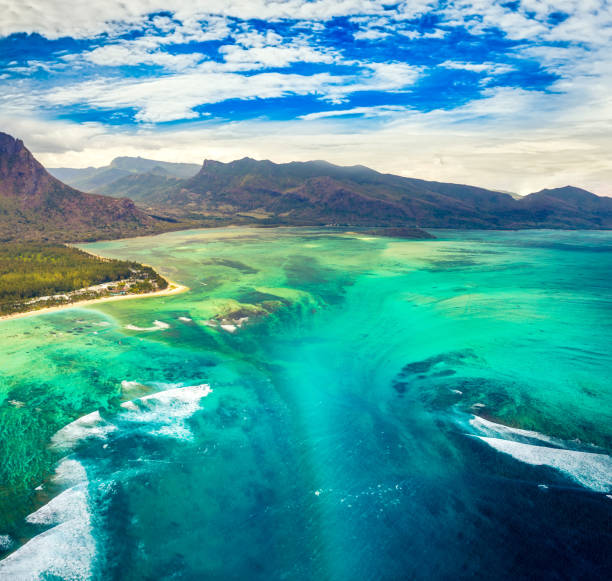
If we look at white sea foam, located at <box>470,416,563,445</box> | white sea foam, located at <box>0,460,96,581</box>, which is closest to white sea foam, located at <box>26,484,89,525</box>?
white sea foam, located at <box>0,460,96,581</box>

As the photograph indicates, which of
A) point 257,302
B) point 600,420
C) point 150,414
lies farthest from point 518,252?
point 150,414

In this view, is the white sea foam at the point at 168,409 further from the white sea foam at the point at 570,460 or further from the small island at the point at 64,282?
the small island at the point at 64,282

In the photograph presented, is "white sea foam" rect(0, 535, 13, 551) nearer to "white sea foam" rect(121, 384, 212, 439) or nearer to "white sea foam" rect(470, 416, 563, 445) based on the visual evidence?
"white sea foam" rect(121, 384, 212, 439)

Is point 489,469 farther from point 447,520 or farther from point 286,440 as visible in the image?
point 286,440

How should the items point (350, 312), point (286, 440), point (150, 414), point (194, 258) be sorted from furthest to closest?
point (194, 258)
point (350, 312)
point (150, 414)
point (286, 440)

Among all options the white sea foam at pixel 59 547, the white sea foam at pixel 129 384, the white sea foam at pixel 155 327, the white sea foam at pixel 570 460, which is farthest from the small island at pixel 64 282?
the white sea foam at pixel 570 460

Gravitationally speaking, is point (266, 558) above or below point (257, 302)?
below
